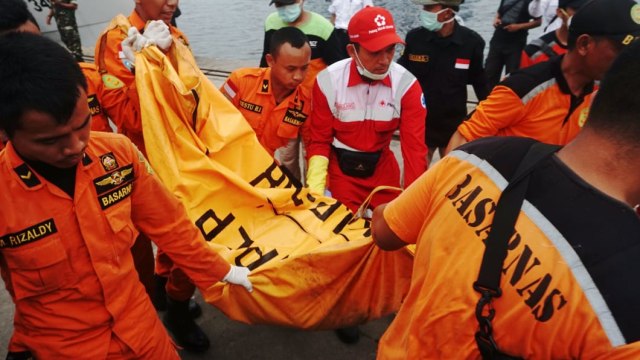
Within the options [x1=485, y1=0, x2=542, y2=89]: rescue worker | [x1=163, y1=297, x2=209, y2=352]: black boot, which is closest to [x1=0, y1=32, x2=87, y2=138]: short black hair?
[x1=163, y1=297, x2=209, y2=352]: black boot

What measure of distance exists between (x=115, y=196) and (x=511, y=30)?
487 cm

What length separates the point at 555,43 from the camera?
3.75 m

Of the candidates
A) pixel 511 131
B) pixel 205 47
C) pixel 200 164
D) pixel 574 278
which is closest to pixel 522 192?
pixel 574 278

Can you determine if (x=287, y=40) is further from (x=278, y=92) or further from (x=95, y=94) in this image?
(x=95, y=94)

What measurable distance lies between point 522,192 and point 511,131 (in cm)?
147

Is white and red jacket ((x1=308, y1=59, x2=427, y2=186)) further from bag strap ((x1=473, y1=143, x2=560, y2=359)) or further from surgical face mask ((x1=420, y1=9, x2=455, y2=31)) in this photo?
bag strap ((x1=473, y1=143, x2=560, y2=359))

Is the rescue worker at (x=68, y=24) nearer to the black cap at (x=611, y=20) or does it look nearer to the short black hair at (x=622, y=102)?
the black cap at (x=611, y=20)

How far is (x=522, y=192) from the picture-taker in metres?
1.07

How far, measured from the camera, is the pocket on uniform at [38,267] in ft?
4.82

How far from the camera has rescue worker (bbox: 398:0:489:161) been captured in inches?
153

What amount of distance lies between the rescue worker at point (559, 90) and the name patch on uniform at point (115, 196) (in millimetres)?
1658

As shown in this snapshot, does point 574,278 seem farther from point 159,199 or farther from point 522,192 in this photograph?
point 159,199

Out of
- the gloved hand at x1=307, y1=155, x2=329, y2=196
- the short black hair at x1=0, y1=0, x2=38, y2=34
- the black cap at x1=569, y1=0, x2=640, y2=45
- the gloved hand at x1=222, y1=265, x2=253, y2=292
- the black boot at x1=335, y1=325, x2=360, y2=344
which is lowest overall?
the black boot at x1=335, y1=325, x2=360, y2=344

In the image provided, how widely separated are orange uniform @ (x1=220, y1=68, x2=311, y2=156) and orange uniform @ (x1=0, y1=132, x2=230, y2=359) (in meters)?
1.47
